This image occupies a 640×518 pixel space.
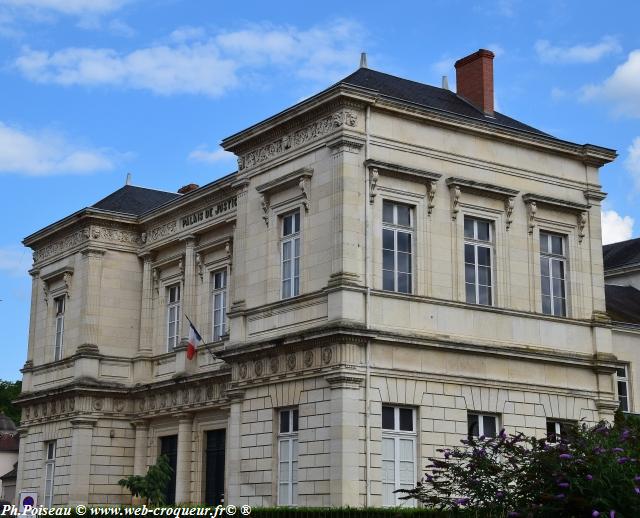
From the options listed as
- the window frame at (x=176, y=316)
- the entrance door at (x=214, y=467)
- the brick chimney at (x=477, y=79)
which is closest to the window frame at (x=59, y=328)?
the window frame at (x=176, y=316)

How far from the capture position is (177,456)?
1189 inches

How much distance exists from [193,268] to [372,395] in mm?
Answer: 10579

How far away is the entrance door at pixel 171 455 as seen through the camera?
1195 inches

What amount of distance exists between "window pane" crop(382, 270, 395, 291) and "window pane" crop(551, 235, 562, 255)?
502cm

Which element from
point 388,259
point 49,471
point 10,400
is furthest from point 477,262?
point 10,400

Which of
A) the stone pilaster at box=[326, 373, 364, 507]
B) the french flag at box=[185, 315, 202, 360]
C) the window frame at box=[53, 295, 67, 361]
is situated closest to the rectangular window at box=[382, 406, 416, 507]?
the stone pilaster at box=[326, 373, 364, 507]

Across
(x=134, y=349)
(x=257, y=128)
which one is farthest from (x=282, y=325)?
(x=134, y=349)

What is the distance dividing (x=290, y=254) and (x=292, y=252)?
114 mm

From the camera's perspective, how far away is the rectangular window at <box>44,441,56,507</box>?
109 ft

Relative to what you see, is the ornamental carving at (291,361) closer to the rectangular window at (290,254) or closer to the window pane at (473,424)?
the rectangular window at (290,254)

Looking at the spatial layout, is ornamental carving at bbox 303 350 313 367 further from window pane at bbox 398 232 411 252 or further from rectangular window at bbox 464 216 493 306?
rectangular window at bbox 464 216 493 306

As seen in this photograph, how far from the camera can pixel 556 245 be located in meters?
26.2

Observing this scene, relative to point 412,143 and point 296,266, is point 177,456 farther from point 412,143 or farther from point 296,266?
point 412,143

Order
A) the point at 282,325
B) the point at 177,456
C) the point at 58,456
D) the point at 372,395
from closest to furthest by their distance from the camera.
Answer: the point at 372,395 → the point at 282,325 → the point at 177,456 → the point at 58,456
